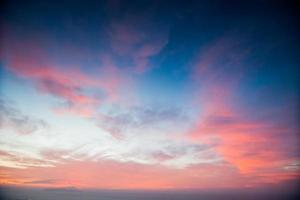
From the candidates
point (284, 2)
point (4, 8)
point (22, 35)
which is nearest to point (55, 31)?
point (22, 35)

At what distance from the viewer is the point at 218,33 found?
337 cm

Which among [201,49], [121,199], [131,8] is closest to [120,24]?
[131,8]

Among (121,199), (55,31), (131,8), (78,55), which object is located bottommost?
(121,199)

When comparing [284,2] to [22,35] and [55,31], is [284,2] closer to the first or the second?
[55,31]

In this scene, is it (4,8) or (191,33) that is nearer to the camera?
(4,8)

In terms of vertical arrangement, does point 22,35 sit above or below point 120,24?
below

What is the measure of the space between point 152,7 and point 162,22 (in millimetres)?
261

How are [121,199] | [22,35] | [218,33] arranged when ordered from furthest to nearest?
[121,199], [218,33], [22,35]

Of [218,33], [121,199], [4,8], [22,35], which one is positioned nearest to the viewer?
[4,8]

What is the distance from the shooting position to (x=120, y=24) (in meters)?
3.24

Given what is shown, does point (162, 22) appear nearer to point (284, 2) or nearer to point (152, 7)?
point (152, 7)

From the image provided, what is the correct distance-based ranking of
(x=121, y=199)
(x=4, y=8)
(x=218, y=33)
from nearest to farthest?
(x=4, y=8) < (x=218, y=33) < (x=121, y=199)

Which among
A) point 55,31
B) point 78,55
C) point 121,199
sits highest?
point 55,31

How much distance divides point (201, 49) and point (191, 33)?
31 cm
